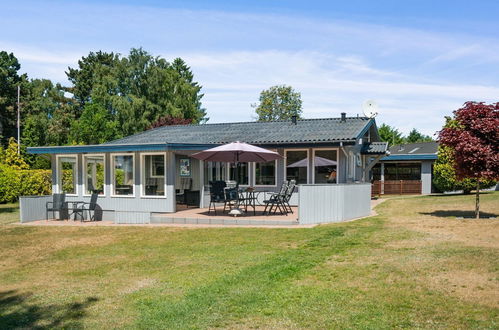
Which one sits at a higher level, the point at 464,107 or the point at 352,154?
the point at 464,107

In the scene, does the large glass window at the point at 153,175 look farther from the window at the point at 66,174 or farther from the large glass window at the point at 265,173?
the large glass window at the point at 265,173

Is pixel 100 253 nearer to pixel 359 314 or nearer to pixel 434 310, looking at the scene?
pixel 359 314

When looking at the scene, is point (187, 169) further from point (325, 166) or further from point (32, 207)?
point (32, 207)

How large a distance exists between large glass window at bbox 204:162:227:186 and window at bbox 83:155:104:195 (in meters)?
3.63

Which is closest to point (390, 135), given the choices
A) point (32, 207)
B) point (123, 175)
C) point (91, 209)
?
point (123, 175)

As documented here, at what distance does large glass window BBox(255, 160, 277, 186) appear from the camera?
1766cm

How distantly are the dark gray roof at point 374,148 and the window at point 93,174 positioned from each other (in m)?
11.6

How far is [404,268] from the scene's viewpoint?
7.02m

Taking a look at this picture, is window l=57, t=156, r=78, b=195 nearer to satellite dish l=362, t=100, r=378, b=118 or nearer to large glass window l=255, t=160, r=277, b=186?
large glass window l=255, t=160, r=277, b=186

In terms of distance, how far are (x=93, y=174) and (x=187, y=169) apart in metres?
3.38

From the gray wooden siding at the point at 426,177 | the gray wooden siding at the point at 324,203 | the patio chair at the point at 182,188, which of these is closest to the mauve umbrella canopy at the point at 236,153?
the gray wooden siding at the point at 324,203

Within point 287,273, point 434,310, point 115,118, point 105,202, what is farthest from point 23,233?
point 115,118

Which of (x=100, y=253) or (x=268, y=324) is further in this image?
(x=100, y=253)

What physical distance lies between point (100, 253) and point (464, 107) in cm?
1066
